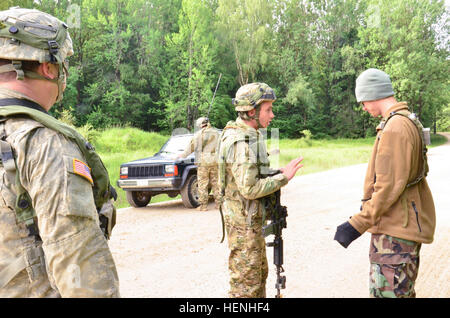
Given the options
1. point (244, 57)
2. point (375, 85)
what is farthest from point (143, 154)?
point (244, 57)

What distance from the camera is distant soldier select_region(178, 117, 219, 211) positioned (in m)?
8.85

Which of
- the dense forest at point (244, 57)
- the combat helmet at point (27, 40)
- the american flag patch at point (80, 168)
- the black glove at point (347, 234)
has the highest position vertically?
the dense forest at point (244, 57)

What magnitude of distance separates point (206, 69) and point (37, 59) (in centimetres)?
3963

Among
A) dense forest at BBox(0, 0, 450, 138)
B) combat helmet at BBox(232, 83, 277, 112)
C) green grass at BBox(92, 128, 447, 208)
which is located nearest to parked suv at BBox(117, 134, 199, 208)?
green grass at BBox(92, 128, 447, 208)

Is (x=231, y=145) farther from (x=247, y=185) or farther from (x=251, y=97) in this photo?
(x=251, y=97)

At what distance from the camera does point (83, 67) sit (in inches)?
1507

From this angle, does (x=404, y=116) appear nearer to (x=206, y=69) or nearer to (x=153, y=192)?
(x=153, y=192)

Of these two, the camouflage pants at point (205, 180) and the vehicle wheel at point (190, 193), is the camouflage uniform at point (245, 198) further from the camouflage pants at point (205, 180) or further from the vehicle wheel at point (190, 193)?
the vehicle wheel at point (190, 193)

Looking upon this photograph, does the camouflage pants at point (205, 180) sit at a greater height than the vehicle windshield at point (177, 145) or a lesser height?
lesser

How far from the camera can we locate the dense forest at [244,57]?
3850 centimetres

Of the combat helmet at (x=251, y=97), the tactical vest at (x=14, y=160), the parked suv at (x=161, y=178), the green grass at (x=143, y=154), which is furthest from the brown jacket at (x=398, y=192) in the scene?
the green grass at (x=143, y=154)

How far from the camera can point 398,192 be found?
2713 millimetres

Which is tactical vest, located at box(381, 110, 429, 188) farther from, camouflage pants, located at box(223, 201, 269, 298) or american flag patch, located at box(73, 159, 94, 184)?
american flag patch, located at box(73, 159, 94, 184)

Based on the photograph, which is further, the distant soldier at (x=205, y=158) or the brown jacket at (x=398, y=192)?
the distant soldier at (x=205, y=158)
